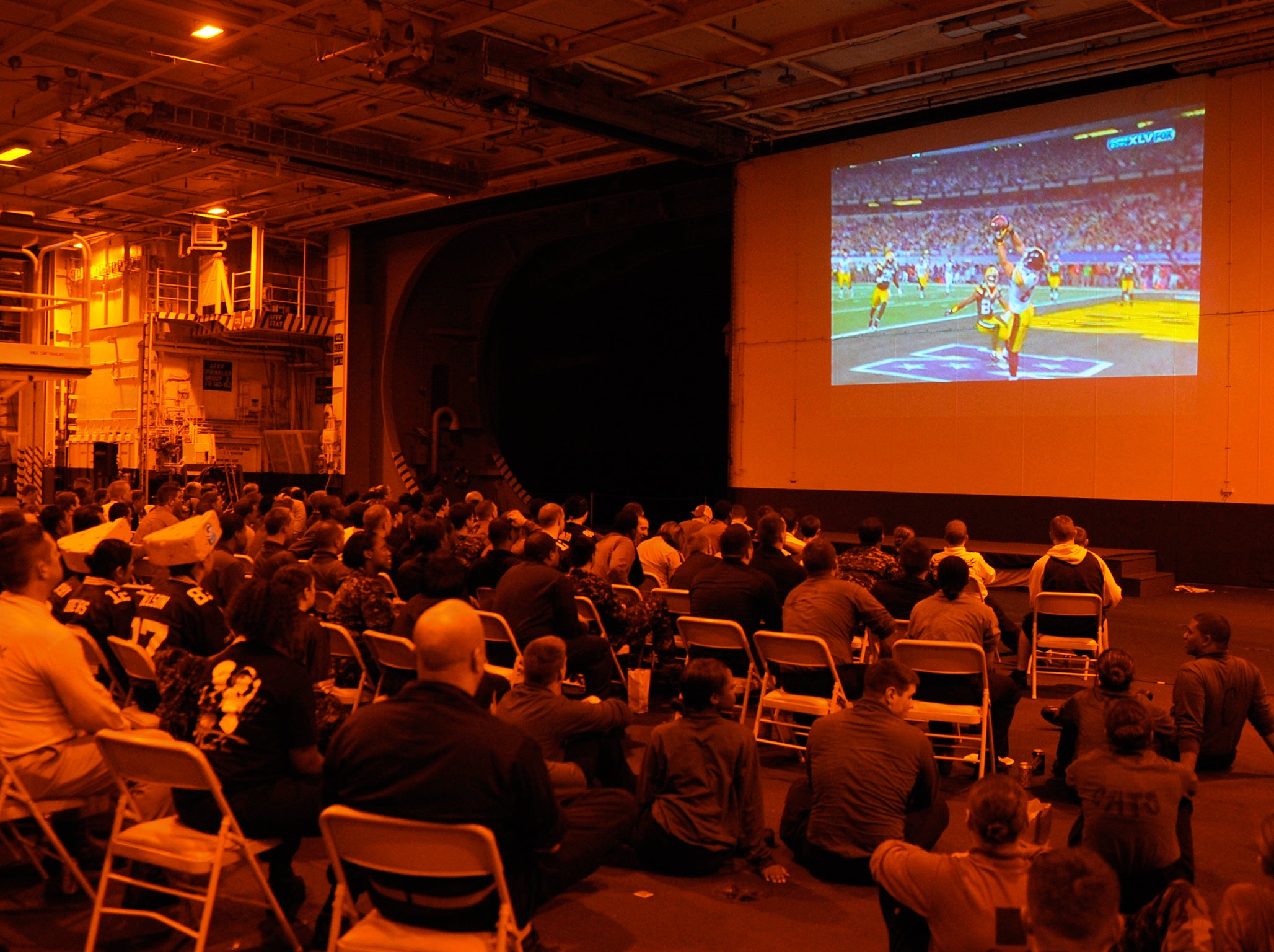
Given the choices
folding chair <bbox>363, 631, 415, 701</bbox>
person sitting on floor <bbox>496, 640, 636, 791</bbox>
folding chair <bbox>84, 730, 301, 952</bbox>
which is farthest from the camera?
folding chair <bbox>363, 631, 415, 701</bbox>

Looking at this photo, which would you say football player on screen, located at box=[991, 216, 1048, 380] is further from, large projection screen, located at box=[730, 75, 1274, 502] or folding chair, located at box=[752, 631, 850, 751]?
folding chair, located at box=[752, 631, 850, 751]

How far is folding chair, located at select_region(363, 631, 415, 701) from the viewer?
15.7 feet

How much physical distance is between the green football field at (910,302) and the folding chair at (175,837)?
35.6 ft

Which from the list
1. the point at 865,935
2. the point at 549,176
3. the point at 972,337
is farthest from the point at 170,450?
the point at 865,935

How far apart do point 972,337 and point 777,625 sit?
7938 mm

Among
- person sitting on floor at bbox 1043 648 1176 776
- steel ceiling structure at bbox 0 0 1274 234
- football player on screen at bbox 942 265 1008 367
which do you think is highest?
steel ceiling structure at bbox 0 0 1274 234

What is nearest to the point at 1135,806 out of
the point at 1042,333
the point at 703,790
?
the point at 703,790

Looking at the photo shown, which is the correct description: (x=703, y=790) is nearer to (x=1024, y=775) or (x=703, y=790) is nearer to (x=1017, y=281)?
(x=1024, y=775)

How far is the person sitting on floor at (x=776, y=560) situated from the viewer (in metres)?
6.16

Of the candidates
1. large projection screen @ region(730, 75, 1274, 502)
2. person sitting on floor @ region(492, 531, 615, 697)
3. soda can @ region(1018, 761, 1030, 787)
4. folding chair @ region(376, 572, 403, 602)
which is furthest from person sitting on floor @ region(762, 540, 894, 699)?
large projection screen @ region(730, 75, 1274, 502)

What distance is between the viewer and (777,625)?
5871 mm

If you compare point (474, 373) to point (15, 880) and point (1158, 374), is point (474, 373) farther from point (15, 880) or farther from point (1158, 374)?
point (15, 880)

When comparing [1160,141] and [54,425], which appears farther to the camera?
[54,425]

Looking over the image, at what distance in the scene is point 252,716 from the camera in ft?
10.5
